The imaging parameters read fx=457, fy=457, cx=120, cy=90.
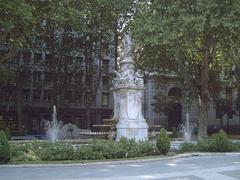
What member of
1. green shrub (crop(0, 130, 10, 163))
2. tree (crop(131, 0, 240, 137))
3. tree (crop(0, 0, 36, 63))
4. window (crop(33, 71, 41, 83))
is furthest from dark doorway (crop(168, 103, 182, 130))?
green shrub (crop(0, 130, 10, 163))

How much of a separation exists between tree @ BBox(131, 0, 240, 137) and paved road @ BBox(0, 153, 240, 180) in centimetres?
1243

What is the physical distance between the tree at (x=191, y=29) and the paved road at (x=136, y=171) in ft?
40.8

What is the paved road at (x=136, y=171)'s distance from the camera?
1343 cm

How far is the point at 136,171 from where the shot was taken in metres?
14.7

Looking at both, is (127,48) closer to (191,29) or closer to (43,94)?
(191,29)

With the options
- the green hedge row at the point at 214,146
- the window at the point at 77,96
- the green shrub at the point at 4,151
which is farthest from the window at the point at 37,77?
the green shrub at the point at 4,151

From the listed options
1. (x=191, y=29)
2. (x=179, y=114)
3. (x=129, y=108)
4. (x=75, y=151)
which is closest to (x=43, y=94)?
(x=179, y=114)

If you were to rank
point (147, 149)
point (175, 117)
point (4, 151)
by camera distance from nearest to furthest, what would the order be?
point (4, 151) → point (147, 149) → point (175, 117)

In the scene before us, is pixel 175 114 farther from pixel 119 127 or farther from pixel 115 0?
pixel 119 127

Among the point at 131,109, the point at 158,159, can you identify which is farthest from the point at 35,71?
the point at 158,159

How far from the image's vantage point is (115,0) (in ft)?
111

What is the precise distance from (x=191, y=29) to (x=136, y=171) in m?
15.6

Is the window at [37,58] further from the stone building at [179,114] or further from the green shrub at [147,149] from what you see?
the green shrub at [147,149]

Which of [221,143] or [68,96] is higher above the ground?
[68,96]
